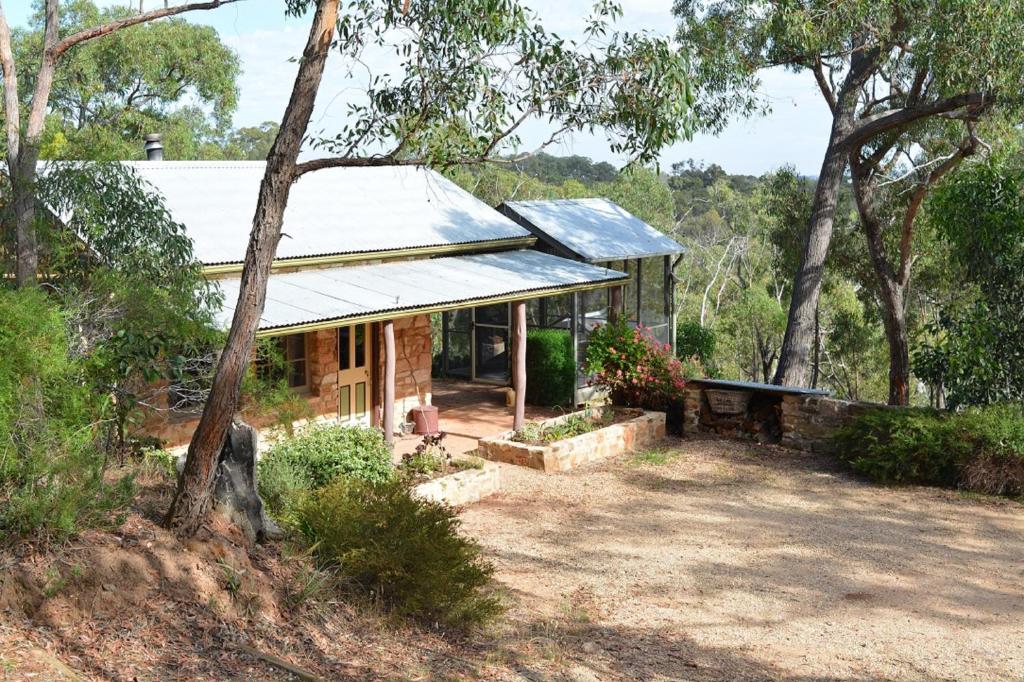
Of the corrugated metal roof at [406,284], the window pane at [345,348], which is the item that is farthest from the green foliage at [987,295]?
the window pane at [345,348]

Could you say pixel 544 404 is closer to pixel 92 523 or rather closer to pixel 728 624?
pixel 728 624

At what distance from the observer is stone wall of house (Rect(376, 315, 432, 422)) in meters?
15.2

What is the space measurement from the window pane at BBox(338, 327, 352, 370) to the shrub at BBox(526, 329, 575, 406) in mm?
4224

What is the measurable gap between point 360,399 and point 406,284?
195cm

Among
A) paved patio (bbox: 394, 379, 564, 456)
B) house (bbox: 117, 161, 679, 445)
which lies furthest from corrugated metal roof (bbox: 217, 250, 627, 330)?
paved patio (bbox: 394, 379, 564, 456)

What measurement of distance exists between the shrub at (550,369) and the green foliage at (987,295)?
19.5 feet

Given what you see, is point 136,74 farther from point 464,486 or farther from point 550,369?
point 464,486

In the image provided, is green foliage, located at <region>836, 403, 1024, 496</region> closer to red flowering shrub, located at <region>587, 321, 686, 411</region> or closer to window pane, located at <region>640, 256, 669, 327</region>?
red flowering shrub, located at <region>587, 321, 686, 411</region>

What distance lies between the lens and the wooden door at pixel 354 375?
14.4 metres

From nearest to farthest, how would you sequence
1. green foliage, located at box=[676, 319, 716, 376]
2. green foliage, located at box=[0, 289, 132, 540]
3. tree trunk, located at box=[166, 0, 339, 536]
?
1. green foliage, located at box=[0, 289, 132, 540]
2. tree trunk, located at box=[166, 0, 339, 536]
3. green foliage, located at box=[676, 319, 716, 376]

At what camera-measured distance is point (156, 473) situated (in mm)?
9109

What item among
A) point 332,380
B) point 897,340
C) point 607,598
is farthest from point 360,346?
point 897,340

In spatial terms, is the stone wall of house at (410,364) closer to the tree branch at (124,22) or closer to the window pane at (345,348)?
the window pane at (345,348)

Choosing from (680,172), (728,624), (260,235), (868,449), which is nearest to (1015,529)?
(868,449)
